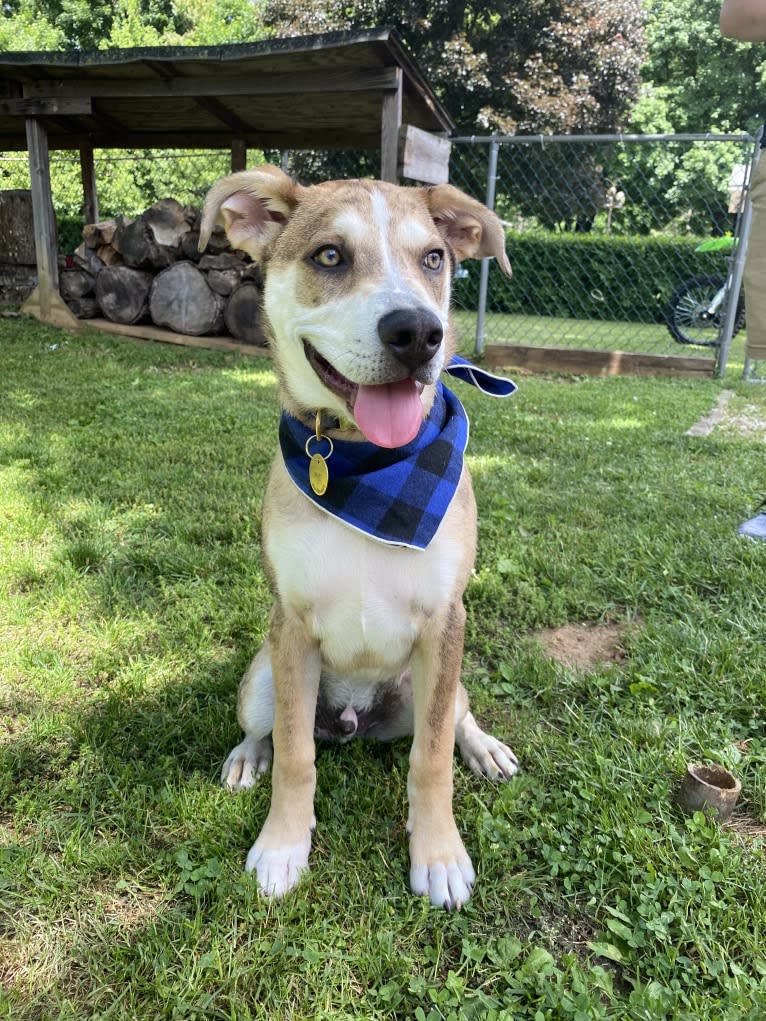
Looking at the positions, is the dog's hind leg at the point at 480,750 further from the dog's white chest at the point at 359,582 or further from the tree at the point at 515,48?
the tree at the point at 515,48

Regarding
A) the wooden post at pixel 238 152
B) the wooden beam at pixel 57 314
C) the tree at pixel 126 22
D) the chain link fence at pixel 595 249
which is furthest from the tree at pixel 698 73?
the wooden beam at pixel 57 314

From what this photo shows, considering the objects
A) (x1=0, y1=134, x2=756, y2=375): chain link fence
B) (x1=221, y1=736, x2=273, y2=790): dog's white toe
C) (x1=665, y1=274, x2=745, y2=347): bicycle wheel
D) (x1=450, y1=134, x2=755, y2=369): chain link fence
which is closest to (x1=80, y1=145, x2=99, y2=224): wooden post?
(x1=0, y1=134, x2=756, y2=375): chain link fence

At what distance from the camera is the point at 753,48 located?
101 ft

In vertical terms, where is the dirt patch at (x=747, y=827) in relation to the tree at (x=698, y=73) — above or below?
below

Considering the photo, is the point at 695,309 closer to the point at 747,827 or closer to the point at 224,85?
the point at 224,85

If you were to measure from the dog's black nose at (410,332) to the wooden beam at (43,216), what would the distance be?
33.3 ft

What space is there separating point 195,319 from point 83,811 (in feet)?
28.8

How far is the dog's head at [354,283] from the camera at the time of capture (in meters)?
1.86

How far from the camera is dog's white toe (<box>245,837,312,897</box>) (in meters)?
1.94

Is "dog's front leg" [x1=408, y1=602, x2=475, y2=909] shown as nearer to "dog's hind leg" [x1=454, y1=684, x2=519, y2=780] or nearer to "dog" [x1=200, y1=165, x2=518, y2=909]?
"dog" [x1=200, y1=165, x2=518, y2=909]

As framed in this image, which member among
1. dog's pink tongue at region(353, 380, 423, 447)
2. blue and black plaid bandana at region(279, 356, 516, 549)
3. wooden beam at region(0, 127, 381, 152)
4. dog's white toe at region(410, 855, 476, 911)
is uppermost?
wooden beam at region(0, 127, 381, 152)

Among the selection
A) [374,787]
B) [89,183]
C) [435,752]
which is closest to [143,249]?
[89,183]

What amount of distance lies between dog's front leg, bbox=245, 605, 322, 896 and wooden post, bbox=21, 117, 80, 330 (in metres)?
A: 9.57

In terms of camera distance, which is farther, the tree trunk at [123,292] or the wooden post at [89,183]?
the wooden post at [89,183]
